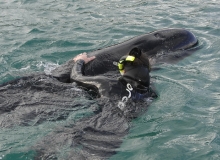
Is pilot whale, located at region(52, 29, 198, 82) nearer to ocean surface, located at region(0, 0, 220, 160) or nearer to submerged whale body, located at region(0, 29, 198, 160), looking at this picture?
submerged whale body, located at region(0, 29, 198, 160)

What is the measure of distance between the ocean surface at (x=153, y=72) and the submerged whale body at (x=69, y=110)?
0.22 m

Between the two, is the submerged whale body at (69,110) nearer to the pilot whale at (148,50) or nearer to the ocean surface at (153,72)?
the pilot whale at (148,50)

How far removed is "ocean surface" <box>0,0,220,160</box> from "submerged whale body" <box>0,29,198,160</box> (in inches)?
8.5

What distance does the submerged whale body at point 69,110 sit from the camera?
233 inches

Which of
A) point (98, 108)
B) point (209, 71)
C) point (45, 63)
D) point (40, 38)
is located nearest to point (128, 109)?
point (98, 108)

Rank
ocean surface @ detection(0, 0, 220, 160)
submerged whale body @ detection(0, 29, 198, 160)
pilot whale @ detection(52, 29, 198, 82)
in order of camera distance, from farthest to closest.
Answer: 1. pilot whale @ detection(52, 29, 198, 82)
2. ocean surface @ detection(0, 0, 220, 160)
3. submerged whale body @ detection(0, 29, 198, 160)

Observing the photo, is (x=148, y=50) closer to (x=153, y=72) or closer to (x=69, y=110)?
(x=153, y=72)

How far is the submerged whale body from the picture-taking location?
5922 mm

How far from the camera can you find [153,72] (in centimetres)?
930

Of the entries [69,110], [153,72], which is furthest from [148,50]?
[69,110]

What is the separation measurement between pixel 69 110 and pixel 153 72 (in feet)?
9.72

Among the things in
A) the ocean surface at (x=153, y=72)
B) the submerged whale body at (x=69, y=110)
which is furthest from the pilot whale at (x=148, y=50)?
the ocean surface at (x=153, y=72)

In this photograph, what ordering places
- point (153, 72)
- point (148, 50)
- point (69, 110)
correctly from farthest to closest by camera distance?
point (148, 50) → point (153, 72) → point (69, 110)

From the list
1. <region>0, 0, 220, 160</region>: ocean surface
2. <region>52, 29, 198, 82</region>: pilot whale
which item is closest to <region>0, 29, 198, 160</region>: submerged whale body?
<region>52, 29, 198, 82</region>: pilot whale
